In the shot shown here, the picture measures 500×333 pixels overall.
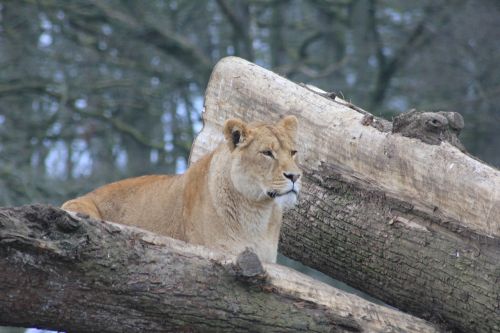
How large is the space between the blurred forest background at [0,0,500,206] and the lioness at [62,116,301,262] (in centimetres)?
782

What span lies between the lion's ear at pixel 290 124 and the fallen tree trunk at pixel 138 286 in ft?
4.68

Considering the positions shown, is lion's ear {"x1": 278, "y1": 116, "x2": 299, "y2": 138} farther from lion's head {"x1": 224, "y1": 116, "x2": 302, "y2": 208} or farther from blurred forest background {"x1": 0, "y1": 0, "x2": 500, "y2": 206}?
blurred forest background {"x1": 0, "y1": 0, "x2": 500, "y2": 206}

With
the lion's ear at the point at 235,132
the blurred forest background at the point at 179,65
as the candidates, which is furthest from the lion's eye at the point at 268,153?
the blurred forest background at the point at 179,65

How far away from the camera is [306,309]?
6.02 metres

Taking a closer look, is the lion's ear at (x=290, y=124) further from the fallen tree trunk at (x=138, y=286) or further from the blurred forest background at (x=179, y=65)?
the blurred forest background at (x=179, y=65)

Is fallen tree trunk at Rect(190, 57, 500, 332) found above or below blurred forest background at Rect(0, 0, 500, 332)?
below

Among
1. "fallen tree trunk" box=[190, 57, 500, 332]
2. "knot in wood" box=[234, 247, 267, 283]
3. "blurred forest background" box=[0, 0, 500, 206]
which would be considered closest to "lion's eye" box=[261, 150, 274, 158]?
"fallen tree trunk" box=[190, 57, 500, 332]

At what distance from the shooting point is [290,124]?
7484mm

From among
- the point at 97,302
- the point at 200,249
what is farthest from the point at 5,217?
the point at 200,249

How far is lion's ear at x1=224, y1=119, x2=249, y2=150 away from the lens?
741 cm

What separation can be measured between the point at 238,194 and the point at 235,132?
0.40 m

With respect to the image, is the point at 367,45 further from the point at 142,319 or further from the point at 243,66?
the point at 142,319

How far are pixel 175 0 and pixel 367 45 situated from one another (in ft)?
10.1

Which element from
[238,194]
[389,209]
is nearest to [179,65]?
[238,194]
